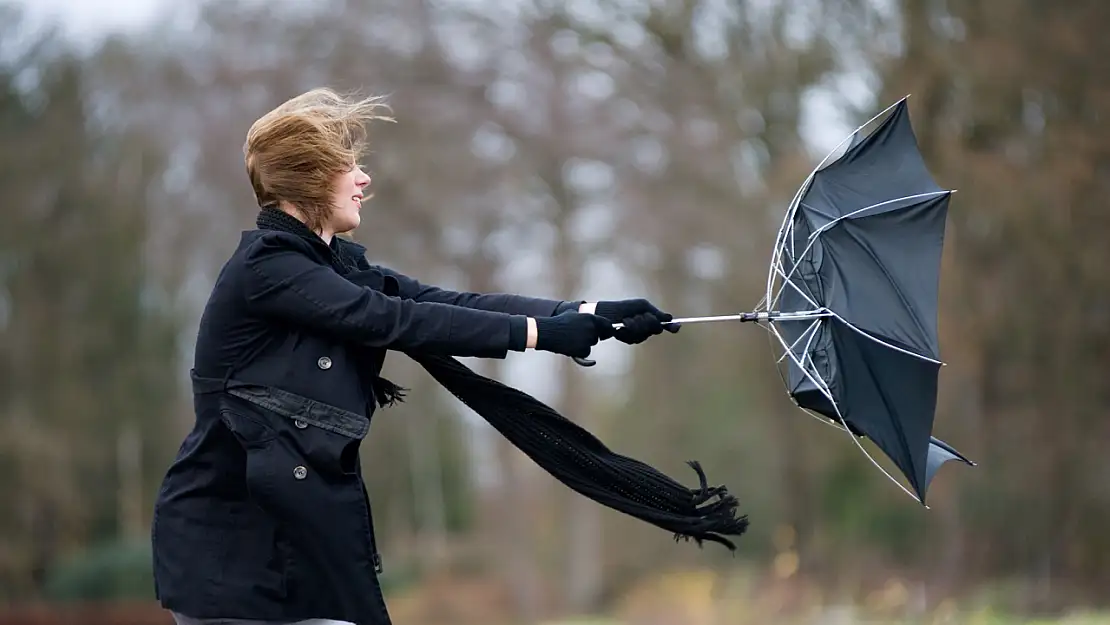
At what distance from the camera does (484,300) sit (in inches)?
146

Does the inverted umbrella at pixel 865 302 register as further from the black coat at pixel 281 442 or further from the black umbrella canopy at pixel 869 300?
the black coat at pixel 281 442

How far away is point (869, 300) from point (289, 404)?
5.81 feet

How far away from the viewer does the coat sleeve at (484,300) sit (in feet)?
11.9

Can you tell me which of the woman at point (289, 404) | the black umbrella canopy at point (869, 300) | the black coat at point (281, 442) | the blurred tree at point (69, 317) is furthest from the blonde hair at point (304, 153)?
the blurred tree at point (69, 317)

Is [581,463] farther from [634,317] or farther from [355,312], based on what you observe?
[355,312]

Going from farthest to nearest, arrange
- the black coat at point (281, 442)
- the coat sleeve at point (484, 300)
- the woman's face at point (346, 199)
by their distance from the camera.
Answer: the coat sleeve at point (484, 300) < the woman's face at point (346, 199) < the black coat at point (281, 442)

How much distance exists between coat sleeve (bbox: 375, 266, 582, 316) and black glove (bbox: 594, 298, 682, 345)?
0.24 meters

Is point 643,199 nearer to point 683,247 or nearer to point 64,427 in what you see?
point 683,247

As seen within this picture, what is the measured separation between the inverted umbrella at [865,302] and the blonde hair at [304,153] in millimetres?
1202

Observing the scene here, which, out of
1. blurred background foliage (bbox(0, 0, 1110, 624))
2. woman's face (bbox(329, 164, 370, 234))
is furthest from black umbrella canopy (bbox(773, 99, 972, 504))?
blurred background foliage (bbox(0, 0, 1110, 624))

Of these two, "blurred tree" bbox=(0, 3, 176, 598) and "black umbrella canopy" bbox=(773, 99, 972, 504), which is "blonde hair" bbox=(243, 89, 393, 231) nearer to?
"black umbrella canopy" bbox=(773, 99, 972, 504)

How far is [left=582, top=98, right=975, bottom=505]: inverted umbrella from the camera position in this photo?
3695 millimetres

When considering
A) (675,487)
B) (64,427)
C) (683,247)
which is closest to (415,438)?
(64,427)

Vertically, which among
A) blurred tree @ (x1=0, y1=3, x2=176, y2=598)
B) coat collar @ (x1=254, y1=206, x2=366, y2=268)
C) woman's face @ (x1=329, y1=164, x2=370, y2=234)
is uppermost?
blurred tree @ (x1=0, y1=3, x2=176, y2=598)
